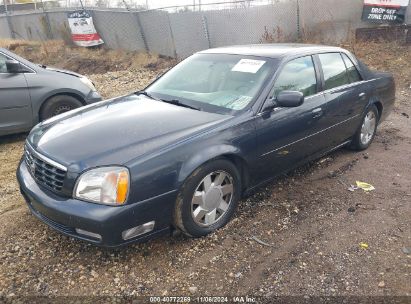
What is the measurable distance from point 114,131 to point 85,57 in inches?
513

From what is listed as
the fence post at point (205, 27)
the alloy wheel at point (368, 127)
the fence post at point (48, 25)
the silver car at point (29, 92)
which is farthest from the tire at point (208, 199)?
the fence post at point (48, 25)

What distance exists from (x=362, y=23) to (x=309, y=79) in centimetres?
885

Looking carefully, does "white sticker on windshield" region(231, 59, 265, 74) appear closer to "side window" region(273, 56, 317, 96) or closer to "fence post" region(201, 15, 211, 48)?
"side window" region(273, 56, 317, 96)

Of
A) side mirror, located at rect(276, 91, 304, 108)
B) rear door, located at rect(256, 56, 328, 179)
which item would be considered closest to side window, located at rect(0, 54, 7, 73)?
rear door, located at rect(256, 56, 328, 179)

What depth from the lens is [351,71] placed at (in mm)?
4961

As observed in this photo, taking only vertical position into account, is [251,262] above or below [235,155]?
below

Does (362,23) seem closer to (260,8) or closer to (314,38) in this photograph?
(314,38)

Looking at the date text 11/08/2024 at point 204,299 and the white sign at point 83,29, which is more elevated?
the white sign at point 83,29

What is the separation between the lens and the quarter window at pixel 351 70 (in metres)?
4.92

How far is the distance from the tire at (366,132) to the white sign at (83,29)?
1255 cm

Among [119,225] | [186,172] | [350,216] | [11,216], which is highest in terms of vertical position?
[186,172]

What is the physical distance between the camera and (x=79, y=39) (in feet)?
52.6

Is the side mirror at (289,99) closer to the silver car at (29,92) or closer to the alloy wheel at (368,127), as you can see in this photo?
the alloy wheel at (368,127)

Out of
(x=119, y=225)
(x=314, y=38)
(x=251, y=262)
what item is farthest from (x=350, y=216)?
(x=314, y=38)
